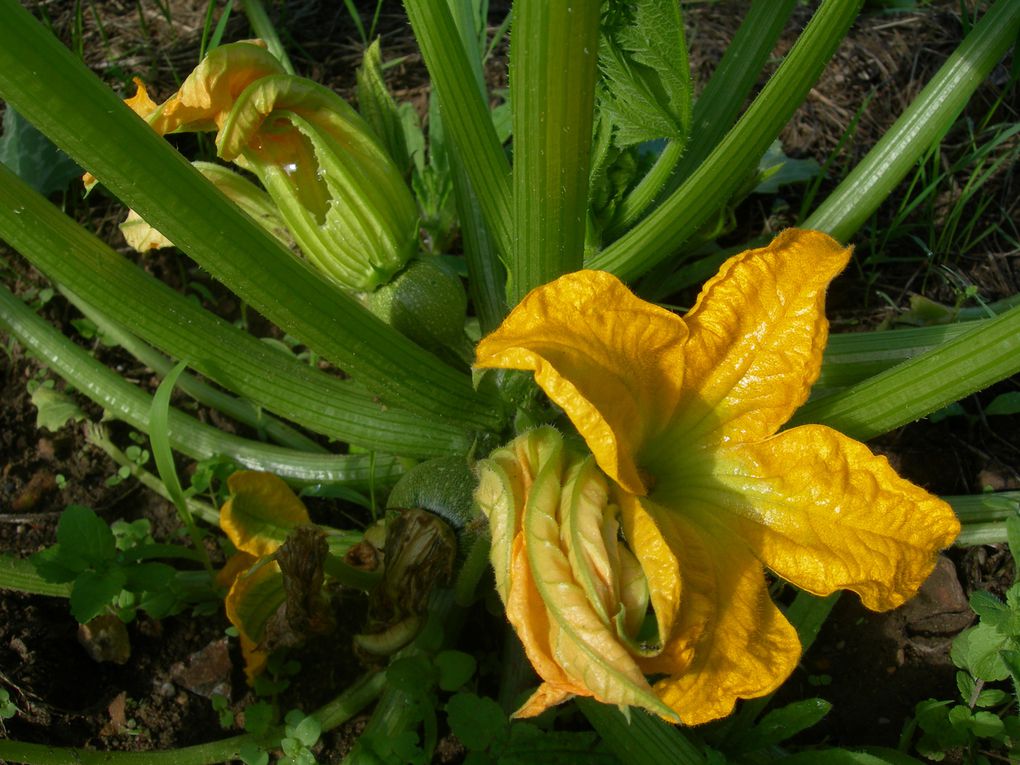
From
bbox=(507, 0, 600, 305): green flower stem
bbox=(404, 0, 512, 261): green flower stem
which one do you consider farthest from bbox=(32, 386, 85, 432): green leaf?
bbox=(507, 0, 600, 305): green flower stem

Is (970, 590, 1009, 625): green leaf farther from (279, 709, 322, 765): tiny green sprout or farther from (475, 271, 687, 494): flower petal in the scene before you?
(279, 709, 322, 765): tiny green sprout

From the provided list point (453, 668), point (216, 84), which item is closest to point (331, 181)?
point (216, 84)

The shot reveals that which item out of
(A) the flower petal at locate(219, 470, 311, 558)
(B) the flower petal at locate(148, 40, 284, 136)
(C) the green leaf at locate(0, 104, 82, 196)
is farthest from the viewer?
(C) the green leaf at locate(0, 104, 82, 196)

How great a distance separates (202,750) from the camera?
198cm

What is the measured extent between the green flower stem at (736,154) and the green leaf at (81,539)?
1.17 meters

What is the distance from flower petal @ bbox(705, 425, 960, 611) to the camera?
1.40 metres

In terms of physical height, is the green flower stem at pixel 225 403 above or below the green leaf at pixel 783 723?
above

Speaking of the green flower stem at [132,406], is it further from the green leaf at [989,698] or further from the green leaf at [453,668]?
the green leaf at [989,698]

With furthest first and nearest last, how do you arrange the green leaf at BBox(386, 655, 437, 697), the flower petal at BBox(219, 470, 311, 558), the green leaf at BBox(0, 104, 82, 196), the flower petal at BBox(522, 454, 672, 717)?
the green leaf at BBox(0, 104, 82, 196) < the flower petal at BBox(219, 470, 311, 558) < the green leaf at BBox(386, 655, 437, 697) < the flower petal at BBox(522, 454, 672, 717)

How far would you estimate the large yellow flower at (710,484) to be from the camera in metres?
1.28

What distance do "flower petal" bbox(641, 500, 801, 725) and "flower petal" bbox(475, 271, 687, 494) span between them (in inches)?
7.0

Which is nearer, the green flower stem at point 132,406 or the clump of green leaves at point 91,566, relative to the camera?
the clump of green leaves at point 91,566

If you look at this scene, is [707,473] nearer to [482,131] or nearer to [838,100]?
[482,131]

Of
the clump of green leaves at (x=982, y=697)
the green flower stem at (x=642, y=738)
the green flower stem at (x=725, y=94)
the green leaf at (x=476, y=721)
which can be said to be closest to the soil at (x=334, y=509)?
the clump of green leaves at (x=982, y=697)
